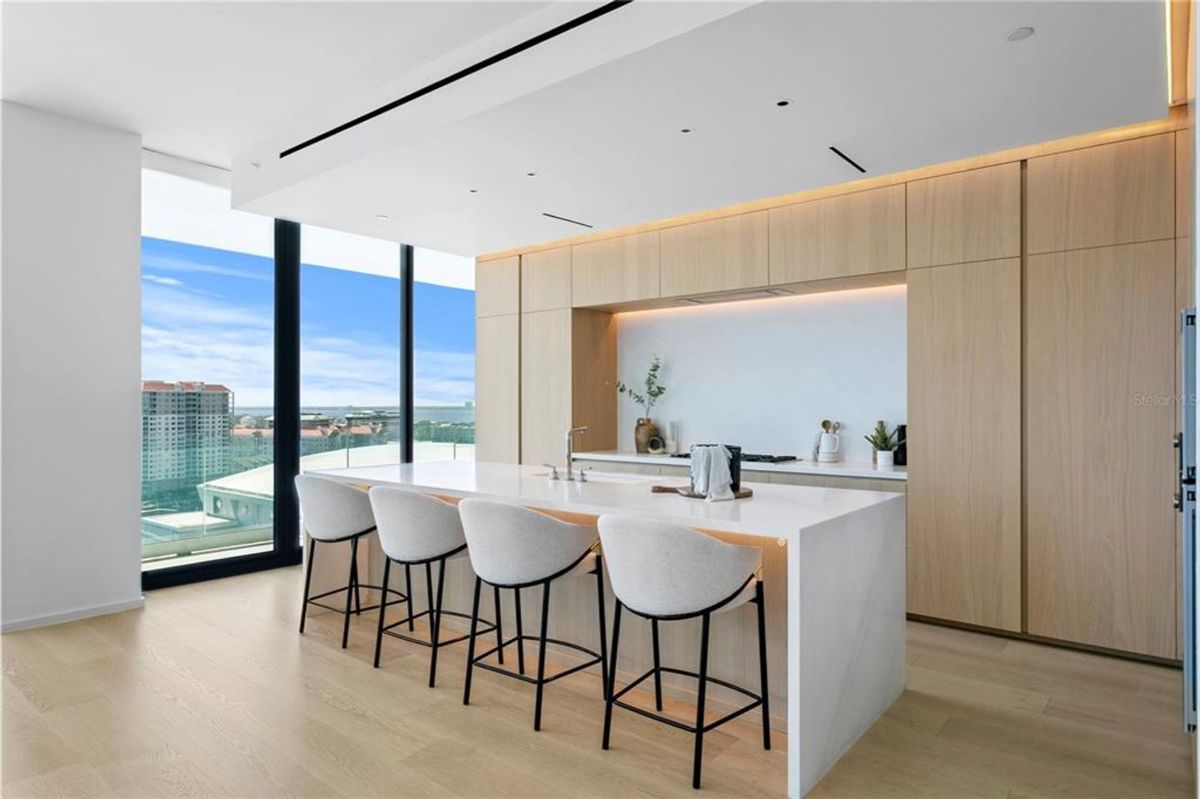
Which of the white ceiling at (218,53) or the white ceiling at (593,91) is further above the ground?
the white ceiling at (218,53)

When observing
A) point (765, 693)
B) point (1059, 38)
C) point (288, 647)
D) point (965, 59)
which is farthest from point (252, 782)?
point (1059, 38)

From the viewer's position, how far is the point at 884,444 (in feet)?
14.7

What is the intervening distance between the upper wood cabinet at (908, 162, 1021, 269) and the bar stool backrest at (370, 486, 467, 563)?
2.85 metres

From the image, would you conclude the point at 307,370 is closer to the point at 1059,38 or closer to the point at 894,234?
the point at 894,234

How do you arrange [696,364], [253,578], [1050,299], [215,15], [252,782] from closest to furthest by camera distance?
1. [252,782]
2. [215,15]
3. [1050,299]
4. [253,578]
5. [696,364]

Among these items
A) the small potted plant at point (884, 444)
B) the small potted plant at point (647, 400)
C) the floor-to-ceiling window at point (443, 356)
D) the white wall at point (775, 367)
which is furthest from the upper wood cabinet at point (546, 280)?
the small potted plant at point (884, 444)

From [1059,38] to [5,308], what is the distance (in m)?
5.02

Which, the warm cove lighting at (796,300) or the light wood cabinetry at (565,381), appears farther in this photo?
the light wood cabinetry at (565,381)

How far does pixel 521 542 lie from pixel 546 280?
3.48 metres

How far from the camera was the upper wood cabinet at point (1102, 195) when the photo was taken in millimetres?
3420

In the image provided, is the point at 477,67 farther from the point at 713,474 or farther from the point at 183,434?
the point at 183,434

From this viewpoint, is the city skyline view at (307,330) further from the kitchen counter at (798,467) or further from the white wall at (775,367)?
the kitchen counter at (798,467)

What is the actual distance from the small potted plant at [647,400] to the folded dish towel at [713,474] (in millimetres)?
2807

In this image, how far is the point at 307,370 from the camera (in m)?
5.79
